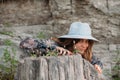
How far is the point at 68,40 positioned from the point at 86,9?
2727 millimetres

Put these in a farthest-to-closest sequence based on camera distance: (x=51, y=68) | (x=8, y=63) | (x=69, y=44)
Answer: (x=8, y=63)
(x=69, y=44)
(x=51, y=68)

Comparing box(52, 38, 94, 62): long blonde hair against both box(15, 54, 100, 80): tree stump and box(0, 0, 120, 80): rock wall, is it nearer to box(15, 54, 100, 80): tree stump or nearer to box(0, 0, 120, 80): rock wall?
box(15, 54, 100, 80): tree stump

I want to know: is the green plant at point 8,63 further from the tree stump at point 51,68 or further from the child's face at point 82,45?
the tree stump at point 51,68

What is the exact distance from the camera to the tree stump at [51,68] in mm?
2717

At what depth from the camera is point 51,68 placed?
2725 mm

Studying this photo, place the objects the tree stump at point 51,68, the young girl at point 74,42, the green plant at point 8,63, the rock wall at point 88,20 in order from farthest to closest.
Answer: the rock wall at point 88,20 → the green plant at point 8,63 → the young girl at point 74,42 → the tree stump at point 51,68

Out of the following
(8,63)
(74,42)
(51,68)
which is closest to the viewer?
(51,68)

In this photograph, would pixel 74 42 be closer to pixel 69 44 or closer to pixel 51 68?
pixel 69 44

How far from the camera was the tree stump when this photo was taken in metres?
2.72

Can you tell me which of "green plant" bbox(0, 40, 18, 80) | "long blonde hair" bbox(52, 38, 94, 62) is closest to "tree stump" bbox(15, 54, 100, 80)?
"long blonde hair" bbox(52, 38, 94, 62)

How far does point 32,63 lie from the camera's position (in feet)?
8.96

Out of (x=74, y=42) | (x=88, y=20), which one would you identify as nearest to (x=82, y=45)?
(x=74, y=42)

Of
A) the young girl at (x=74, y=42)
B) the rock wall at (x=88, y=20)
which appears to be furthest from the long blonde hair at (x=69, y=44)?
the rock wall at (x=88, y=20)

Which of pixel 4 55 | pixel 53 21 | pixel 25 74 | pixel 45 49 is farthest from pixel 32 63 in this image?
pixel 53 21
